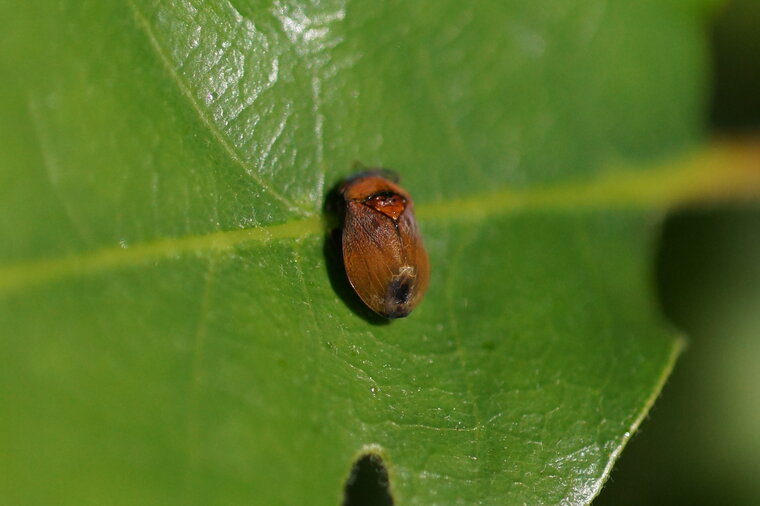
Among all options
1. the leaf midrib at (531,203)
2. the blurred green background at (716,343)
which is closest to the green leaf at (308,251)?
the leaf midrib at (531,203)

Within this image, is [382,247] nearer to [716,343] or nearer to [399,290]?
[399,290]

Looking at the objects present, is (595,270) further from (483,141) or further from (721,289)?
(721,289)

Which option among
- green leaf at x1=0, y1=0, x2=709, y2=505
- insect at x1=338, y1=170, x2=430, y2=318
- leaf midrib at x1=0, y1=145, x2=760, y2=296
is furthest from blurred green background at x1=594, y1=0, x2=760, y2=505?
insect at x1=338, y1=170, x2=430, y2=318

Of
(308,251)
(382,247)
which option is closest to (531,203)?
(382,247)

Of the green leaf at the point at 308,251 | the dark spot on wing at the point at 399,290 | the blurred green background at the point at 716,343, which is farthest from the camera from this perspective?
the blurred green background at the point at 716,343

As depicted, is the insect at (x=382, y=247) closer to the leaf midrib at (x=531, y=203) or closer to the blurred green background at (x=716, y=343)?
the leaf midrib at (x=531, y=203)

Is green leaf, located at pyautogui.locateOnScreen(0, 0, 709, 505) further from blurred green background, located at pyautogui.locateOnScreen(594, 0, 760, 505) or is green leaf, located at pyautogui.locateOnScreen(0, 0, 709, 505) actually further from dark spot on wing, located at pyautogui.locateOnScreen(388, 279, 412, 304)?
blurred green background, located at pyautogui.locateOnScreen(594, 0, 760, 505)
